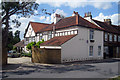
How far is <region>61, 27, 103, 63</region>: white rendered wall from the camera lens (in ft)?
62.4

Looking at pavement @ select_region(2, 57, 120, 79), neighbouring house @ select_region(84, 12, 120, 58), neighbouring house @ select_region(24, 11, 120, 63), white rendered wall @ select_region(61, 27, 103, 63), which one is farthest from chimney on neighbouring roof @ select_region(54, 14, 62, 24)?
pavement @ select_region(2, 57, 120, 79)

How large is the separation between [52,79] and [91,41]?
15527 millimetres

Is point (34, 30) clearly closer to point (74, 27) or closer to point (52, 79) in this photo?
point (74, 27)

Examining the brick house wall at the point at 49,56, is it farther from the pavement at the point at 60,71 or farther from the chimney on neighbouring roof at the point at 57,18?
the chimney on neighbouring roof at the point at 57,18

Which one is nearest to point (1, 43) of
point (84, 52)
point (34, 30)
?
point (84, 52)

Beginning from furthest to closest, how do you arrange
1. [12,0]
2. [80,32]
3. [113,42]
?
[113,42] → [80,32] → [12,0]

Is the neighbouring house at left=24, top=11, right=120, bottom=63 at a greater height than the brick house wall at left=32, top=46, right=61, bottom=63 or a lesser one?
greater

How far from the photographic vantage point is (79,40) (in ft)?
68.6

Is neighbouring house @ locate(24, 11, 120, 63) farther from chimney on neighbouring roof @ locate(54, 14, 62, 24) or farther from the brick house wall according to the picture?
the brick house wall

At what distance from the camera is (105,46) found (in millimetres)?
27328

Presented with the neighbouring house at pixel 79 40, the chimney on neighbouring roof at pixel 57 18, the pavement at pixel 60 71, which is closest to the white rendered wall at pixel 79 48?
the neighbouring house at pixel 79 40

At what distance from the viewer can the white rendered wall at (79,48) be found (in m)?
19.0

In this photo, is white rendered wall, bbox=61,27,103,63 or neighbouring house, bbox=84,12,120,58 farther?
neighbouring house, bbox=84,12,120,58

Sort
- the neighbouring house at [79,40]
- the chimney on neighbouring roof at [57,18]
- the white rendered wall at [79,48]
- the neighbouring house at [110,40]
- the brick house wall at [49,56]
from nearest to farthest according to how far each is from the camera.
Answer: the brick house wall at [49,56] < the white rendered wall at [79,48] < the neighbouring house at [79,40] < the neighbouring house at [110,40] < the chimney on neighbouring roof at [57,18]
